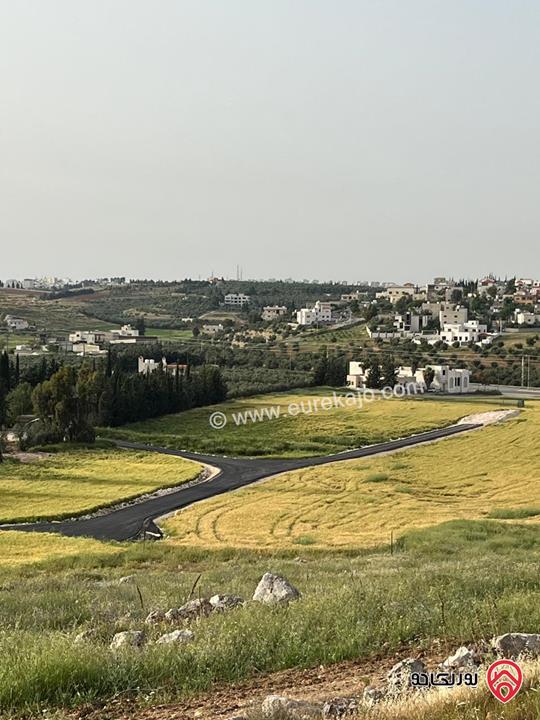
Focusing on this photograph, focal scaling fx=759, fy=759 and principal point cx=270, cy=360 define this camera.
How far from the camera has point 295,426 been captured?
→ 7138 cm

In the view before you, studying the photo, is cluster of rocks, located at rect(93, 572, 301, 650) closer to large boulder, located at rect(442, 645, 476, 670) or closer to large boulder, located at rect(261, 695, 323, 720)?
large boulder, located at rect(261, 695, 323, 720)

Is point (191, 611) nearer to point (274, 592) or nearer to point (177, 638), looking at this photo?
point (274, 592)

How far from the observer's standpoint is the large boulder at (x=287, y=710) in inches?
242

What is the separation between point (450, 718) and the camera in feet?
18.0

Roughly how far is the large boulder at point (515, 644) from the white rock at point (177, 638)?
3461mm

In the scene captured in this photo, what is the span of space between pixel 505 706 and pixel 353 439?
58862mm

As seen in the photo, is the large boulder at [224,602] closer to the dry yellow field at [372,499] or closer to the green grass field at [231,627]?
the green grass field at [231,627]

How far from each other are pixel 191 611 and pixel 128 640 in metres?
2.41

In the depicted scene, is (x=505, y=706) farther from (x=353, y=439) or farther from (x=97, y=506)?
(x=353, y=439)

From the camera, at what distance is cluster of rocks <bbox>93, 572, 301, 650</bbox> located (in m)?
9.02

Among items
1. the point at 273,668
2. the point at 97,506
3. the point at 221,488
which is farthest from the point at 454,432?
the point at 273,668

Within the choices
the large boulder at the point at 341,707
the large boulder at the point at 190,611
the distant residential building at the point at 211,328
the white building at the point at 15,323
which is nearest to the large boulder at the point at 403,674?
the large boulder at the point at 341,707

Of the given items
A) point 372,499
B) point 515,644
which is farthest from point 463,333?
point 515,644

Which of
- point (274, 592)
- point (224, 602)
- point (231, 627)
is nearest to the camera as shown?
Result: point (231, 627)
